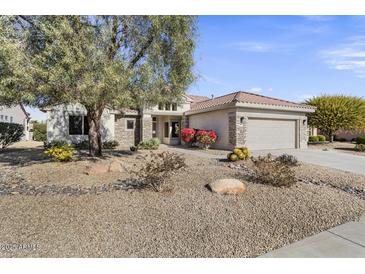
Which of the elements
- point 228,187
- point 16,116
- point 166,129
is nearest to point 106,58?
point 228,187

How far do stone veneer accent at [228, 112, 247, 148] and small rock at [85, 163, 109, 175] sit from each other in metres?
9.31

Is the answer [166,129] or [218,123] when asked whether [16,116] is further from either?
[218,123]

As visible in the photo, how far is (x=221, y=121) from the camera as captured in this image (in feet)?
55.1

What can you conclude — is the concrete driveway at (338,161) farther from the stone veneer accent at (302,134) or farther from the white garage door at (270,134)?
the stone veneer accent at (302,134)

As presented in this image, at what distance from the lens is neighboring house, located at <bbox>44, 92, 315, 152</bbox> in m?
15.7

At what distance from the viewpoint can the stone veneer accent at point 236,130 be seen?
50.2 feet

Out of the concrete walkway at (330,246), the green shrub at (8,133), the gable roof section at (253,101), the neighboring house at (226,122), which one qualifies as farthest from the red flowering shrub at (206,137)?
the green shrub at (8,133)

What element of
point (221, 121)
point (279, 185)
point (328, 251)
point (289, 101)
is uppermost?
point (289, 101)

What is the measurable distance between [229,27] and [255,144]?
1047 centimetres

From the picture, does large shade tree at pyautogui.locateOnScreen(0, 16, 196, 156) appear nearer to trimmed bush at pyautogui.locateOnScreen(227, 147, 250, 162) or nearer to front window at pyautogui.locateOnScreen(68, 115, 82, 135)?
trimmed bush at pyautogui.locateOnScreen(227, 147, 250, 162)

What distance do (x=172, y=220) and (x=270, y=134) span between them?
14154 millimetres

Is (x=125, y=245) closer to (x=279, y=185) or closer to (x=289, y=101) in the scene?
(x=279, y=185)

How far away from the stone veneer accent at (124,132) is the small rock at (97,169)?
37.7 feet

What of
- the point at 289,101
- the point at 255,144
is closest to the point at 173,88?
the point at 255,144
